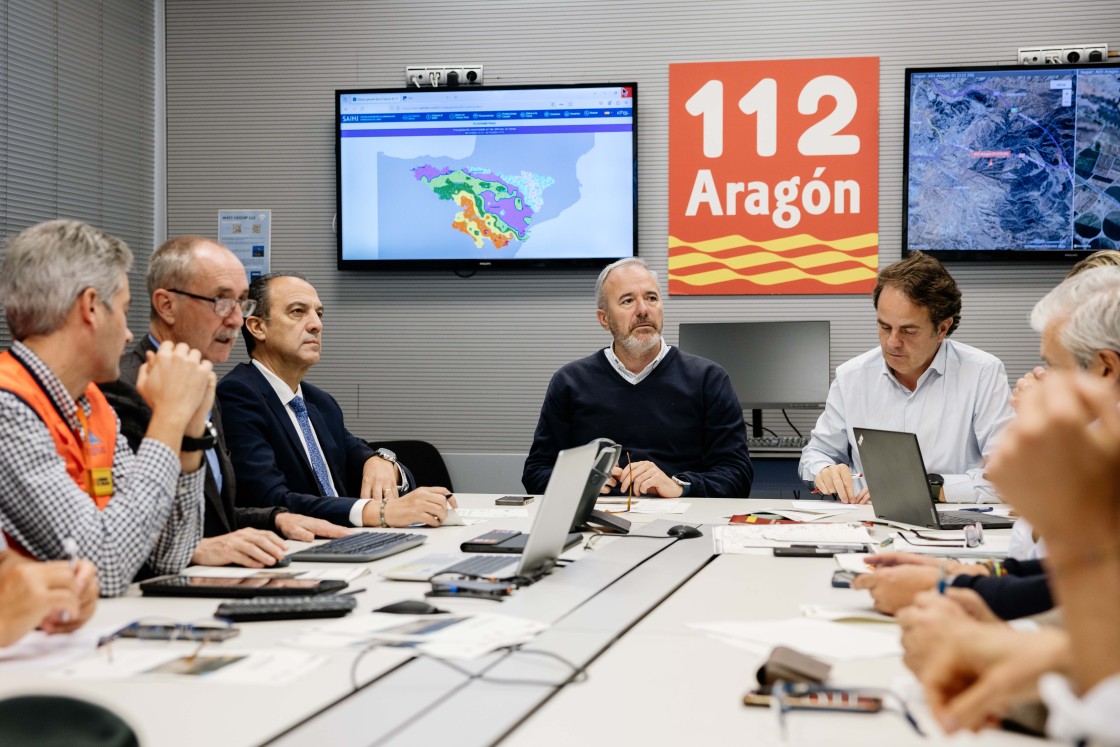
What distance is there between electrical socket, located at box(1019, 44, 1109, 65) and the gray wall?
4.7 inches

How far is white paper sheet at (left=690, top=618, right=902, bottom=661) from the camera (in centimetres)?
150

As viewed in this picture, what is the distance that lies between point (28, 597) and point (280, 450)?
1.60 metres

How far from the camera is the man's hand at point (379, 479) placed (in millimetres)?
3055

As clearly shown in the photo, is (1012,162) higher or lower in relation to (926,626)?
higher

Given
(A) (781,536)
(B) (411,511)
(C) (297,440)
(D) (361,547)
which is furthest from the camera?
(C) (297,440)

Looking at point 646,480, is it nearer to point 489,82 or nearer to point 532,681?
point 532,681

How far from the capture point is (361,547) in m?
2.33

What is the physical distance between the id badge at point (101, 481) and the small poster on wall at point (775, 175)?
3061mm

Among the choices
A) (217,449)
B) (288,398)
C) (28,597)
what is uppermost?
(288,398)

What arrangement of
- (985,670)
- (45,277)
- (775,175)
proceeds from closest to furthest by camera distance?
(985,670)
(45,277)
(775,175)

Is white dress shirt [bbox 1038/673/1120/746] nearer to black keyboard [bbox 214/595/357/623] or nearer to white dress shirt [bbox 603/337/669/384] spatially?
black keyboard [bbox 214/595/357/623]

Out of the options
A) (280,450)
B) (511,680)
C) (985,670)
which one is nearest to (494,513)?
(280,450)

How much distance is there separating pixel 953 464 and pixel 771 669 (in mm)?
2361

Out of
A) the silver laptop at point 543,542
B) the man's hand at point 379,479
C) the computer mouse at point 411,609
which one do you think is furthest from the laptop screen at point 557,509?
the man's hand at point 379,479
